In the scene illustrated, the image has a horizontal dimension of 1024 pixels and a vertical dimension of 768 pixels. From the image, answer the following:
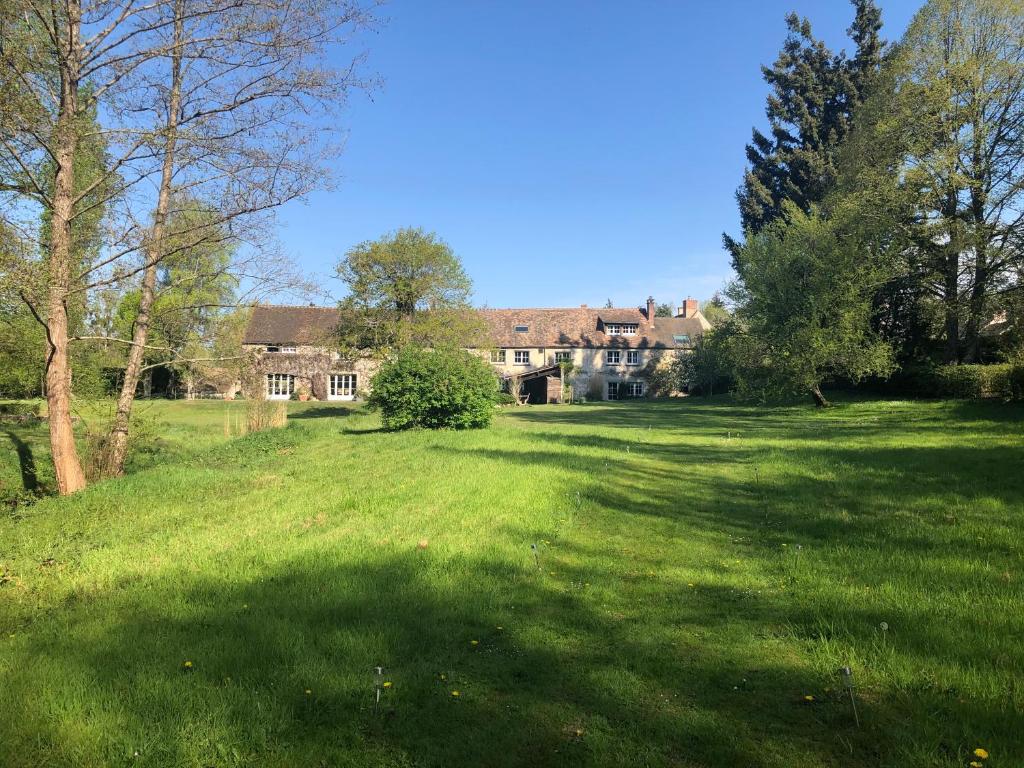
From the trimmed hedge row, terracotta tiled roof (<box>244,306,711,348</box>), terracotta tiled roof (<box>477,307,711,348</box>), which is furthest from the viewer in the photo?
terracotta tiled roof (<box>477,307,711,348</box>)

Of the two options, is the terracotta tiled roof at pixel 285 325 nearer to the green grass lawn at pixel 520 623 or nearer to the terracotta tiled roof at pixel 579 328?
the terracotta tiled roof at pixel 579 328

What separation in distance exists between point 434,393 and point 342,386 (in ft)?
116

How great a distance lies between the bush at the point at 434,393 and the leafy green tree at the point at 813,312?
13338 millimetres

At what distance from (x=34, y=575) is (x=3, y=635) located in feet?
5.17

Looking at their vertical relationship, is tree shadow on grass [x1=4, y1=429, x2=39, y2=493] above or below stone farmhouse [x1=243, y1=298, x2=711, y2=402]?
below

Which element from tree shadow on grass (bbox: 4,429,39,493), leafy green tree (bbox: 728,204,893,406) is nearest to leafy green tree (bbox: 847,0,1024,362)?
leafy green tree (bbox: 728,204,893,406)

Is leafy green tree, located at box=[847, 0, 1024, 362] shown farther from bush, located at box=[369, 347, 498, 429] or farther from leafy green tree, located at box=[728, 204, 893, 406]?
bush, located at box=[369, 347, 498, 429]

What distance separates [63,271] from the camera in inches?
377

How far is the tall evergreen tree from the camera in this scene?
127 ft

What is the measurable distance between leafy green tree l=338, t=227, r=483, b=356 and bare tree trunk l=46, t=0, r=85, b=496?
2196cm

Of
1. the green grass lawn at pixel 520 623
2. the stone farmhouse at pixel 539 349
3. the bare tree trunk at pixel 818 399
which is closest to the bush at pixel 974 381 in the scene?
the bare tree trunk at pixel 818 399

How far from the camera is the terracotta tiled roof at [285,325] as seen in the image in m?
52.5

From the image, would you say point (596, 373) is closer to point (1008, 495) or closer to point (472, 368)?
point (472, 368)

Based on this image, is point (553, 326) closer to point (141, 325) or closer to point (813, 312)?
point (813, 312)
